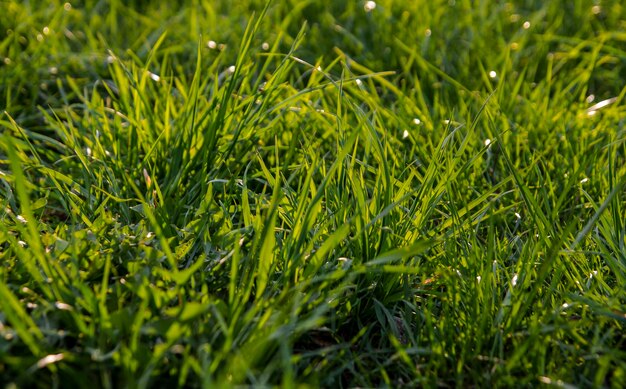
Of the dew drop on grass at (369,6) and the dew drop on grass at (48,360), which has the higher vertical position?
the dew drop on grass at (369,6)

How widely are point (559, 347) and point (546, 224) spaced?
0.95ft

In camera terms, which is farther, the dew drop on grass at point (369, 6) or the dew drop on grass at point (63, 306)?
the dew drop on grass at point (369, 6)

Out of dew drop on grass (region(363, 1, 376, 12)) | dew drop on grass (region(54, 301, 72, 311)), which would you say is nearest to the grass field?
dew drop on grass (region(54, 301, 72, 311))

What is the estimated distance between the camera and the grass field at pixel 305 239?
146 cm

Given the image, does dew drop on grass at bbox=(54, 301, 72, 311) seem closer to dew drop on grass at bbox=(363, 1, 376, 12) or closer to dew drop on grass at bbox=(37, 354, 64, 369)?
dew drop on grass at bbox=(37, 354, 64, 369)

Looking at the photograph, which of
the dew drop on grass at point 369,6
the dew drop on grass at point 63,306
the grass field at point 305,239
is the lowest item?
the grass field at point 305,239

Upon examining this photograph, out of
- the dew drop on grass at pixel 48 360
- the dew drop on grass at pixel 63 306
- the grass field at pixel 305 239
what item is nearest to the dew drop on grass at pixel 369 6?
the grass field at pixel 305 239

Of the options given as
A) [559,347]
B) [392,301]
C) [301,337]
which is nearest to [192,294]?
[301,337]

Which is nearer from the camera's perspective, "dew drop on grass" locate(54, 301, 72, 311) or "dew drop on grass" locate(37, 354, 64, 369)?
"dew drop on grass" locate(37, 354, 64, 369)

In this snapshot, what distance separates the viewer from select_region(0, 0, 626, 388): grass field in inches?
57.3

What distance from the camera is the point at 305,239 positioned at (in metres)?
1.73

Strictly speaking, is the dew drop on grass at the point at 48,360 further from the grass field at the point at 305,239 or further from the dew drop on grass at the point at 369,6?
the dew drop on grass at the point at 369,6

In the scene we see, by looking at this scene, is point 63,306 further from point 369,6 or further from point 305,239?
point 369,6

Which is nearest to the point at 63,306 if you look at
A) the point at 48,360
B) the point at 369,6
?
the point at 48,360
